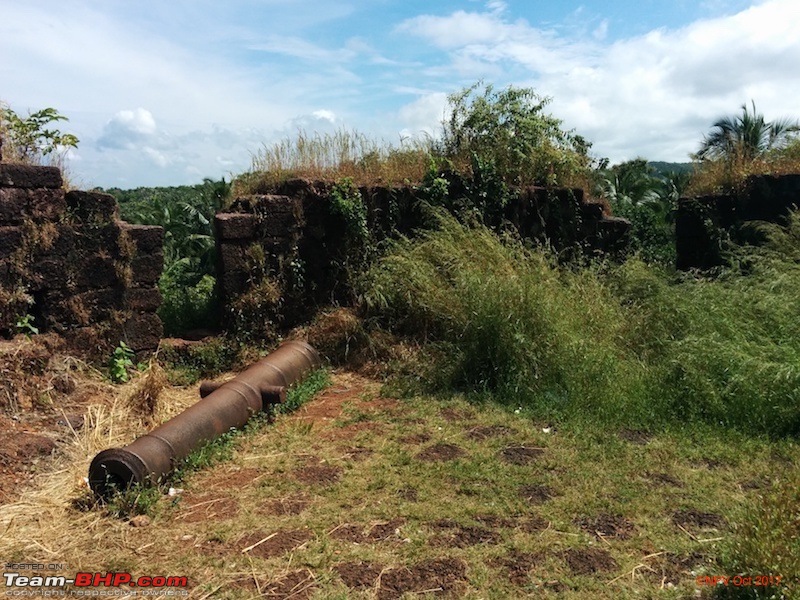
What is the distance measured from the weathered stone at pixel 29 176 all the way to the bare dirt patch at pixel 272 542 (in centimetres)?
439

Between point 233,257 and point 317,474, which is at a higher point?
point 233,257

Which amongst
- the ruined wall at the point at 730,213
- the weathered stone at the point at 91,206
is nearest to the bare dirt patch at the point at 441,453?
the weathered stone at the point at 91,206

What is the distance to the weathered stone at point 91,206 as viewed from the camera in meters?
6.81

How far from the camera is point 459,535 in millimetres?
3842

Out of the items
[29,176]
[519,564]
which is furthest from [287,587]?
[29,176]

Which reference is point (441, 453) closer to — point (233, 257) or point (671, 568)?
point (671, 568)

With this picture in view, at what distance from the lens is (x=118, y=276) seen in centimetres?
704

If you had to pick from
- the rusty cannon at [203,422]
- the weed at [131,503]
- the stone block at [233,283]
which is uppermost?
the stone block at [233,283]

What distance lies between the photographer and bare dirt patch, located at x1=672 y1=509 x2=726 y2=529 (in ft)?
12.8

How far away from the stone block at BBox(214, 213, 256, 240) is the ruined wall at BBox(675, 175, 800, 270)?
6.52 m

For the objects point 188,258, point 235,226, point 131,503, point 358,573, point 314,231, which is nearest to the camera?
point 358,573

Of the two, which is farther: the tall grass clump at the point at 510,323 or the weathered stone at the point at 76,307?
the weathered stone at the point at 76,307

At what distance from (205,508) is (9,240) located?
145 inches

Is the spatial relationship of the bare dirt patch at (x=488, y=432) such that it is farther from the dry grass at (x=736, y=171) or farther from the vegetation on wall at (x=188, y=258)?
the dry grass at (x=736, y=171)
